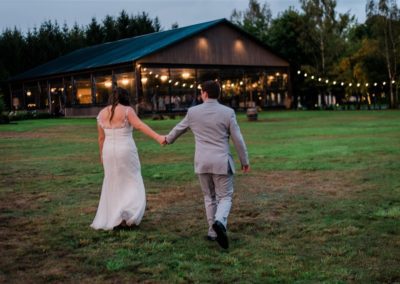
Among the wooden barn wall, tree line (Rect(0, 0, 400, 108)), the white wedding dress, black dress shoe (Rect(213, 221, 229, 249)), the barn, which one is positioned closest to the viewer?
black dress shoe (Rect(213, 221, 229, 249))

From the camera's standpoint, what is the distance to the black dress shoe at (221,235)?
5.86 metres

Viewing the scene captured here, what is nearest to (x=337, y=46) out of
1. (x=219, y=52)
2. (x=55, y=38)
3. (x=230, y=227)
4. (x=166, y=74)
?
(x=219, y=52)

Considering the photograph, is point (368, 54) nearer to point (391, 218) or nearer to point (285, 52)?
point (285, 52)

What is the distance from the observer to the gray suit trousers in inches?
242

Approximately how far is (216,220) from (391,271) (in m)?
1.86

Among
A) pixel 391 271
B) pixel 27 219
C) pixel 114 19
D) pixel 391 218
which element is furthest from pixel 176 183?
pixel 114 19

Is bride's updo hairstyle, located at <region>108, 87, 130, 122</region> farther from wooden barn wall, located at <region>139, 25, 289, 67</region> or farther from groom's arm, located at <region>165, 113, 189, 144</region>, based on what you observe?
wooden barn wall, located at <region>139, 25, 289, 67</region>

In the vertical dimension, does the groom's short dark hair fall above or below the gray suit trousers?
above

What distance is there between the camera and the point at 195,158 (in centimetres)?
636

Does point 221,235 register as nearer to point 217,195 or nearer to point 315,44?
point 217,195

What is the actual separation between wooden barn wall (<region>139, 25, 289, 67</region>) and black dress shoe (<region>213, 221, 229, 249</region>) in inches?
1478

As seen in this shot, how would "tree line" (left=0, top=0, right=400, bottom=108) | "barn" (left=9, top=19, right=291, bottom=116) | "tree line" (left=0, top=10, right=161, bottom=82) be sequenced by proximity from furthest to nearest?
"tree line" (left=0, top=10, right=161, bottom=82) → "tree line" (left=0, top=0, right=400, bottom=108) → "barn" (left=9, top=19, right=291, bottom=116)

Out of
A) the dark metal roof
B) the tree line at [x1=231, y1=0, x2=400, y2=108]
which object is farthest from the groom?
the tree line at [x1=231, y1=0, x2=400, y2=108]

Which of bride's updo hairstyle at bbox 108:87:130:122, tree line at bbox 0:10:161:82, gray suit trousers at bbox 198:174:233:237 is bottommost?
gray suit trousers at bbox 198:174:233:237
